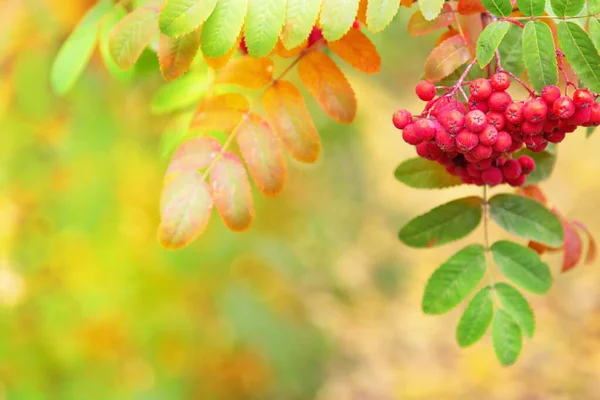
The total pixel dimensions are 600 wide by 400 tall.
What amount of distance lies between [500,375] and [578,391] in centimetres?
38

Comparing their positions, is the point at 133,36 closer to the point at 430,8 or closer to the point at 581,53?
the point at 430,8

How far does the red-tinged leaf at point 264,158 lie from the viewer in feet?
3.01

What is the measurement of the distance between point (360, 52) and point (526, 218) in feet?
1.13

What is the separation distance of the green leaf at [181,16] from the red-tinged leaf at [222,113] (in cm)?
24

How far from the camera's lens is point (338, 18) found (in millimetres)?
743

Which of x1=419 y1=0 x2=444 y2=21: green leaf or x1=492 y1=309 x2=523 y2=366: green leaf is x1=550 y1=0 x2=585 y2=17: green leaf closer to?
x1=419 y1=0 x2=444 y2=21: green leaf

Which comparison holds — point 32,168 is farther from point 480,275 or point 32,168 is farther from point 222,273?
point 480,275

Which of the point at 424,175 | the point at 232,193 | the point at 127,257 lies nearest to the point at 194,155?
the point at 232,193

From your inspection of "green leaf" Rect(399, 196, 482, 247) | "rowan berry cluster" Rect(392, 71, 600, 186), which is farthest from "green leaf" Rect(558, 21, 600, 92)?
"green leaf" Rect(399, 196, 482, 247)

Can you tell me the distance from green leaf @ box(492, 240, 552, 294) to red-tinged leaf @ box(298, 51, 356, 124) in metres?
0.32

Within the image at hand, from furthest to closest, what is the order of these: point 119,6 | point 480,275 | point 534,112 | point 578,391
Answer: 1. point 578,391
2. point 119,6
3. point 480,275
4. point 534,112

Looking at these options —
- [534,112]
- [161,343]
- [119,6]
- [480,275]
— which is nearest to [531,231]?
[480,275]

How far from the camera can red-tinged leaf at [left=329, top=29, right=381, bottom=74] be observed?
88 centimetres

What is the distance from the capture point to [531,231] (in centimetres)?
97
